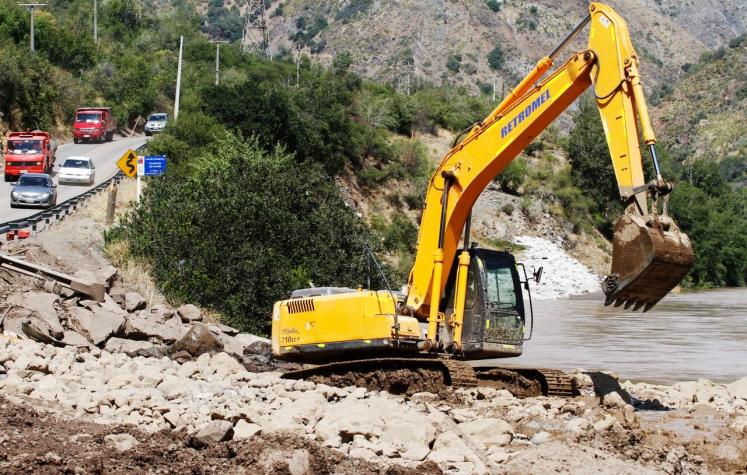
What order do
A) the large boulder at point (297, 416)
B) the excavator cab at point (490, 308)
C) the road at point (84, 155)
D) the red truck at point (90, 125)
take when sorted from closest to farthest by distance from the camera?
the large boulder at point (297, 416), the excavator cab at point (490, 308), the road at point (84, 155), the red truck at point (90, 125)

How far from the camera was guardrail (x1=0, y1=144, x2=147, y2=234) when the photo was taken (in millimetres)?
32344

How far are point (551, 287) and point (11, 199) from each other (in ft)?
95.7

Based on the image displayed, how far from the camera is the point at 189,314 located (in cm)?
2552

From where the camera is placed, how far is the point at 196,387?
16203mm

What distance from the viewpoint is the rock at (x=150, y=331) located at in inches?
879

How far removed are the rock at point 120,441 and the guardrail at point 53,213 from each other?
20916mm

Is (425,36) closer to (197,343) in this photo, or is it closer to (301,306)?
(197,343)

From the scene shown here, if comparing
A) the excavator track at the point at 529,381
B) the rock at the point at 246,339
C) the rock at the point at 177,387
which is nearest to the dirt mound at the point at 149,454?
the rock at the point at 177,387

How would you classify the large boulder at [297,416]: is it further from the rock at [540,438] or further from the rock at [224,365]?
the rock at [224,365]

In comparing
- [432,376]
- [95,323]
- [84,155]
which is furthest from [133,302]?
[84,155]

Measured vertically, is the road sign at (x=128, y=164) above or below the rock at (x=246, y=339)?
above

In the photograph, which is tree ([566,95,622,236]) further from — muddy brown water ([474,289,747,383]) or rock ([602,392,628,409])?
rock ([602,392,628,409])

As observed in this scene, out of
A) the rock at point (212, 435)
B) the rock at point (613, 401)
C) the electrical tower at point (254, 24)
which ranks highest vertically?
the electrical tower at point (254, 24)

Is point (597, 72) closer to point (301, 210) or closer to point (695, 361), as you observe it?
point (695, 361)
